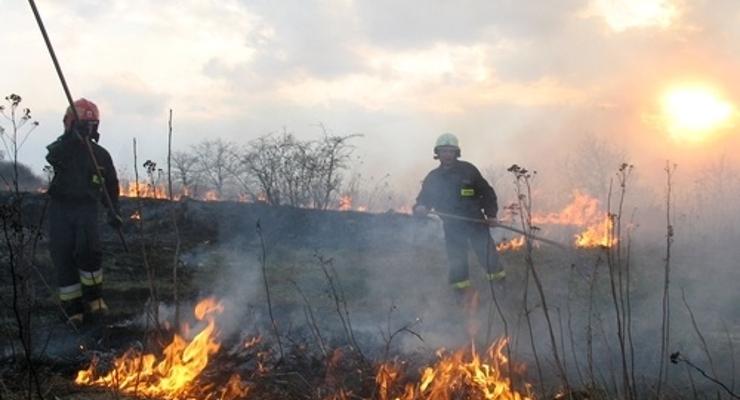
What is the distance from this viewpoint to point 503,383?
409 cm

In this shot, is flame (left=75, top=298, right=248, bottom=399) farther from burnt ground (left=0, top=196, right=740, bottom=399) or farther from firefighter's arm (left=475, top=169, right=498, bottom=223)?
firefighter's arm (left=475, top=169, right=498, bottom=223)

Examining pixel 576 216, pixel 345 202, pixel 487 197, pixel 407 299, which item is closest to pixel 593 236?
pixel 576 216

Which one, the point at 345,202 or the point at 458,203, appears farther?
the point at 345,202

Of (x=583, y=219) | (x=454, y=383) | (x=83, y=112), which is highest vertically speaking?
(x=83, y=112)

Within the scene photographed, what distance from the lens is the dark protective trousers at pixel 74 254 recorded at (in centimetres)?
593

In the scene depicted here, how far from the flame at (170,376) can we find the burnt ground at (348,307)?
0.58 ft

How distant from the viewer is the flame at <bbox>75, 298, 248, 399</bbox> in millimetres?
4305

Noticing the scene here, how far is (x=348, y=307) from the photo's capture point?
292 inches

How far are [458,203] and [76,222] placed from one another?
162 inches

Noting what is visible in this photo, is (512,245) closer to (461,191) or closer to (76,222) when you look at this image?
(461,191)

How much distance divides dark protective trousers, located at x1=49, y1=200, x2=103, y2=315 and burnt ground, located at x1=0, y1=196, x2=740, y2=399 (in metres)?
0.32

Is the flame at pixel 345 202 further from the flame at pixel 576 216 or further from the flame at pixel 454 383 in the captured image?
the flame at pixel 454 383

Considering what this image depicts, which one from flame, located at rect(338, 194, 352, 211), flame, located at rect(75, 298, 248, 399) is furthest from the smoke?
flame, located at rect(338, 194, 352, 211)

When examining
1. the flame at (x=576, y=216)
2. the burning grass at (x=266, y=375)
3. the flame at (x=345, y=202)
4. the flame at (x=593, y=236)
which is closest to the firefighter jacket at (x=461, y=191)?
the burning grass at (x=266, y=375)
